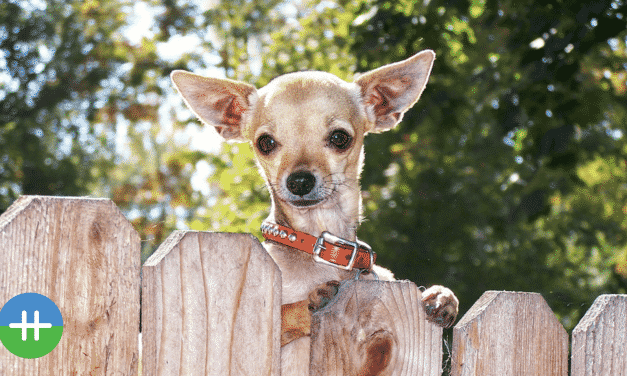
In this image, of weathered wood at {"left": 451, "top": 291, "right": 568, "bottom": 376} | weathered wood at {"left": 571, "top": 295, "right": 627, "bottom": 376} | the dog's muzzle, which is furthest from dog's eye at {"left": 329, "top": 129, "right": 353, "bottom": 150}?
weathered wood at {"left": 571, "top": 295, "right": 627, "bottom": 376}

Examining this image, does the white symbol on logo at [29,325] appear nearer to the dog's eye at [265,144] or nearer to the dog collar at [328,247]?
the dog collar at [328,247]

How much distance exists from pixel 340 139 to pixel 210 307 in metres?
1.40

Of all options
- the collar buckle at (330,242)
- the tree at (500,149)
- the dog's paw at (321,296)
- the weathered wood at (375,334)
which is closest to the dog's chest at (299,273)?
the collar buckle at (330,242)

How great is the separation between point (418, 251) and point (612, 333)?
407 cm

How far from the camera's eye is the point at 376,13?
4254mm

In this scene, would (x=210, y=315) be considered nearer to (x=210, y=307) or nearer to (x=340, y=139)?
(x=210, y=307)

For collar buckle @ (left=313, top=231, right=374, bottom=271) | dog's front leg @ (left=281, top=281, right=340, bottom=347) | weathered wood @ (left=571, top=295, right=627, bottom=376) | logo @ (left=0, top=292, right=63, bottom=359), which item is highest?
collar buckle @ (left=313, top=231, right=374, bottom=271)

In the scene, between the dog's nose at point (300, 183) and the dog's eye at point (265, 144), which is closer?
the dog's nose at point (300, 183)

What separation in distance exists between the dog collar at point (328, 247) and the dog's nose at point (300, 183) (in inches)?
7.0

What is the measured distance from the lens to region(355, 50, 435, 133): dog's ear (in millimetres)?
2627

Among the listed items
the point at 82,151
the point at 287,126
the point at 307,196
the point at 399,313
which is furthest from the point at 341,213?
the point at 82,151

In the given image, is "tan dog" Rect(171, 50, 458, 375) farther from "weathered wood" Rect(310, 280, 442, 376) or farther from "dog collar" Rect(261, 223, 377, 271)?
"weathered wood" Rect(310, 280, 442, 376)

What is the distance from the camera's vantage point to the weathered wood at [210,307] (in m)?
1.29

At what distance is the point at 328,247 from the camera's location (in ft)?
7.00
